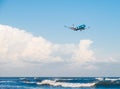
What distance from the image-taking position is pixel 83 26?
2303 centimetres

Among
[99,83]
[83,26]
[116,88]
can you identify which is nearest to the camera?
[83,26]

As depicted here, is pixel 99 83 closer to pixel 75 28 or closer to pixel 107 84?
pixel 107 84

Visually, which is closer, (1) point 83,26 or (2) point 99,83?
(1) point 83,26

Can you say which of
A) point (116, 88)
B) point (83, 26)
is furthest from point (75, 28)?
point (116, 88)

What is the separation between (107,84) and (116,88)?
329 inches

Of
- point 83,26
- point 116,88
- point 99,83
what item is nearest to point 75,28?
point 83,26

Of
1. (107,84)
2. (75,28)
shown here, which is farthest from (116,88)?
(75,28)

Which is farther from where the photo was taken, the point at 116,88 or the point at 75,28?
the point at 116,88

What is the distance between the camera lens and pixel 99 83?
2753 inches

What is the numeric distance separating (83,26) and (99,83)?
48.2m

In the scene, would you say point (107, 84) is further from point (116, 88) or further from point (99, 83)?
point (116, 88)

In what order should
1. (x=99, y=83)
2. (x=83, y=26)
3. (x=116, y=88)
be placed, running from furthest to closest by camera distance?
(x=99, y=83) < (x=116, y=88) < (x=83, y=26)

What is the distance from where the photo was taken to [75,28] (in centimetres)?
2322

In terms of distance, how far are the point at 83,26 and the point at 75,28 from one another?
562 mm
